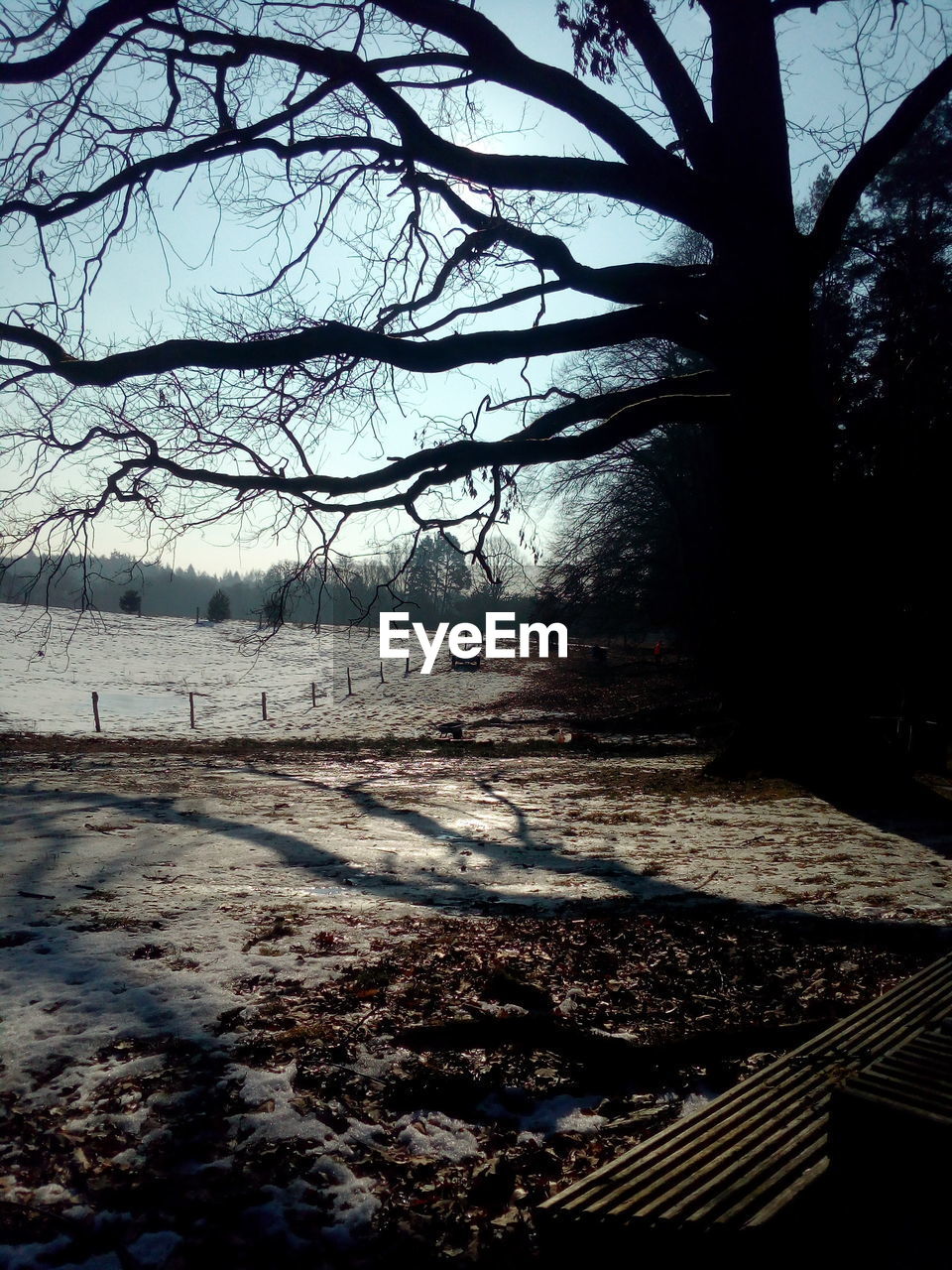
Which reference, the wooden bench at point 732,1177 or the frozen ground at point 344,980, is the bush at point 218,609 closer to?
the frozen ground at point 344,980

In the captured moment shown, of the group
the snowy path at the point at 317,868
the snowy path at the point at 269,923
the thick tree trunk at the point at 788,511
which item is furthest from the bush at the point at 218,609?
the thick tree trunk at the point at 788,511

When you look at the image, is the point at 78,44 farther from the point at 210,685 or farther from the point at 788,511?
the point at 210,685

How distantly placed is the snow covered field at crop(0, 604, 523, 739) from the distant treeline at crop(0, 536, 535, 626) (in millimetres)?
2677

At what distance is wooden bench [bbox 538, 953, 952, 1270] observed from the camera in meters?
1.76

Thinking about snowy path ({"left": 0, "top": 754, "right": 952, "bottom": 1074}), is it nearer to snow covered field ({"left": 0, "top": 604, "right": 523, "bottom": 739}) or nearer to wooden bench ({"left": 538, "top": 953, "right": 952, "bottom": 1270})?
wooden bench ({"left": 538, "top": 953, "right": 952, "bottom": 1270})

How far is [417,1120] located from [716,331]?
24.7ft

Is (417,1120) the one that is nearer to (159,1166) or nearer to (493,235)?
(159,1166)

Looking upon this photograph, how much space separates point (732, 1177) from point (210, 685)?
121 feet

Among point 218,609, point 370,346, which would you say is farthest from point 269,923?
point 218,609

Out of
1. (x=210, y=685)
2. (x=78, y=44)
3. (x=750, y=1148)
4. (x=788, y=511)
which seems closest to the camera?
(x=750, y=1148)

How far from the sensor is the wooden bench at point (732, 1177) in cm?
176

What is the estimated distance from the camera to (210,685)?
1442 inches

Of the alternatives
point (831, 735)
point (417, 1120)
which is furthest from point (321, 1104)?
point (831, 735)

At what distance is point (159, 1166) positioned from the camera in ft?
6.99
